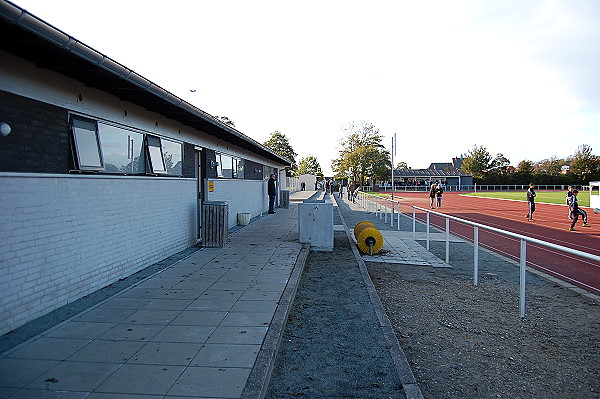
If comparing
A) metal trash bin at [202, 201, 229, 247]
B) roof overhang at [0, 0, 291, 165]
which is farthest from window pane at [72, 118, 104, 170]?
metal trash bin at [202, 201, 229, 247]

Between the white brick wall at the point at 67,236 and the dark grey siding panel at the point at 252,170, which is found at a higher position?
the dark grey siding panel at the point at 252,170

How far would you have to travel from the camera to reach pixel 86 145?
607 centimetres

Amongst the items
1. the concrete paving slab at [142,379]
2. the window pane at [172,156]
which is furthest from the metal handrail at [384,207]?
the concrete paving slab at [142,379]

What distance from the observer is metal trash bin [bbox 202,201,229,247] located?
33.3 feet

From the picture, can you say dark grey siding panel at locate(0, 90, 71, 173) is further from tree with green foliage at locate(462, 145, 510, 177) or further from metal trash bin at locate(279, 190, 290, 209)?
tree with green foliage at locate(462, 145, 510, 177)

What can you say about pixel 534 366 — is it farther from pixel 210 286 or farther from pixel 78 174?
pixel 78 174

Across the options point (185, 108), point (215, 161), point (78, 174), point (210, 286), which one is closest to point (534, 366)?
point (210, 286)

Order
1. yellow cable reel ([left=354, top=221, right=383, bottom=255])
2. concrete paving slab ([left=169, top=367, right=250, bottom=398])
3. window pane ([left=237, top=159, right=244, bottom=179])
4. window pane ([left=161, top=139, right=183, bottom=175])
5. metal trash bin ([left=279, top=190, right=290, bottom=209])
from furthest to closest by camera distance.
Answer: metal trash bin ([left=279, top=190, right=290, bottom=209]), window pane ([left=237, top=159, right=244, bottom=179]), yellow cable reel ([left=354, top=221, right=383, bottom=255]), window pane ([left=161, top=139, right=183, bottom=175]), concrete paving slab ([left=169, top=367, right=250, bottom=398])

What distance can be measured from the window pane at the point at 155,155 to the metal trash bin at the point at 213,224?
64.1 inches

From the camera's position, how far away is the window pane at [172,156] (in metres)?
9.16

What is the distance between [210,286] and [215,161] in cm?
695

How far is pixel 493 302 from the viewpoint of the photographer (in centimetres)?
648

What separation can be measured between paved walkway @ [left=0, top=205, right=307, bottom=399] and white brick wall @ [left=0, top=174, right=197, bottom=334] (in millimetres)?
453

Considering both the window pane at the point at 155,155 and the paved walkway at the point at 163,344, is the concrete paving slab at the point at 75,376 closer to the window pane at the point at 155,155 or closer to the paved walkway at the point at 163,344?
the paved walkway at the point at 163,344
